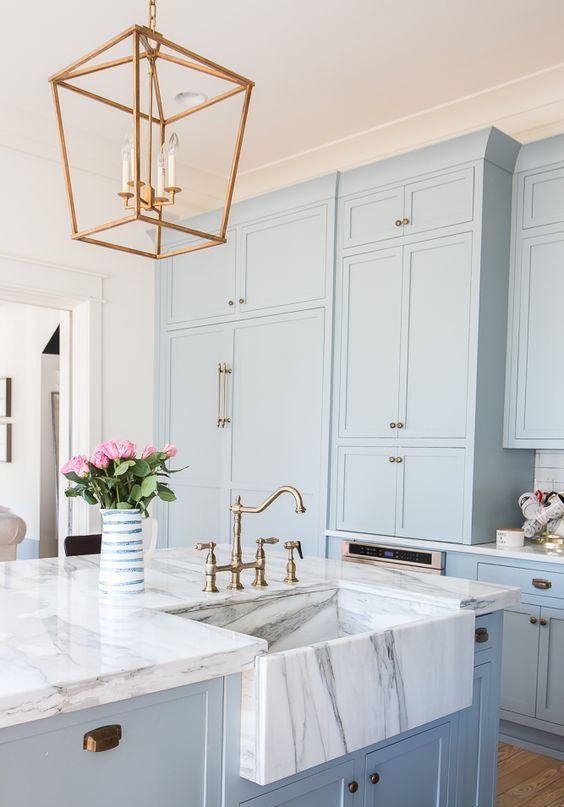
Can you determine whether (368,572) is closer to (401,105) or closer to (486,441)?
(486,441)

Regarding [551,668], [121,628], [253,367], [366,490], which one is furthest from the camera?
[253,367]

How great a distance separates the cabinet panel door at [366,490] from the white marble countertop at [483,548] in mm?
44

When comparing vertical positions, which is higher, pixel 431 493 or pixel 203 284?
pixel 203 284

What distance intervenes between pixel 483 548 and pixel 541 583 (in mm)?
278

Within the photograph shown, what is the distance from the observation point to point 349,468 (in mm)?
3832

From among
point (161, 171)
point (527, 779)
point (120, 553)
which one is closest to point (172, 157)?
point (161, 171)

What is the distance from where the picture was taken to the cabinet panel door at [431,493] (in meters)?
3.38

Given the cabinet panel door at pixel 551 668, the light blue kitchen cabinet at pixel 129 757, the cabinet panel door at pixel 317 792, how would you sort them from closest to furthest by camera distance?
1. the light blue kitchen cabinet at pixel 129 757
2. the cabinet panel door at pixel 317 792
3. the cabinet panel door at pixel 551 668

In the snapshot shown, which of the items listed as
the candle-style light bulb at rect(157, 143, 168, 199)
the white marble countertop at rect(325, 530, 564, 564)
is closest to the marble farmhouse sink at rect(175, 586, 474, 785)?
the candle-style light bulb at rect(157, 143, 168, 199)

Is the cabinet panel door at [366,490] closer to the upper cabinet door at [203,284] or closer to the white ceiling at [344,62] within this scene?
the upper cabinet door at [203,284]

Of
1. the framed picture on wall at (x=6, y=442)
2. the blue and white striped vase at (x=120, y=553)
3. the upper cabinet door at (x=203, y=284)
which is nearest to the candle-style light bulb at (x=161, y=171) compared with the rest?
the blue and white striped vase at (x=120, y=553)

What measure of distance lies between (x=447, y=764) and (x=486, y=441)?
1.72 m

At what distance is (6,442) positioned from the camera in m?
7.02

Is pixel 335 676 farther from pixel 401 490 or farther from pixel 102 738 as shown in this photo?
pixel 401 490
